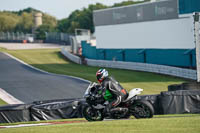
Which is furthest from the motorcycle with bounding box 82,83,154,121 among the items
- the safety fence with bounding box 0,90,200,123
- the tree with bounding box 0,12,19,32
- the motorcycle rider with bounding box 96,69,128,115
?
the tree with bounding box 0,12,19,32

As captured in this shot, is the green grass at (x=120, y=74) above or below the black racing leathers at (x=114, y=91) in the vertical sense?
below

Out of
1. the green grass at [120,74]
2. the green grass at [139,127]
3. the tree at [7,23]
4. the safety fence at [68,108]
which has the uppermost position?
the tree at [7,23]

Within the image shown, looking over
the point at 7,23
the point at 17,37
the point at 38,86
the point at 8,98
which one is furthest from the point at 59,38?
the point at 7,23

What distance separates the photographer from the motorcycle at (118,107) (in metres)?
12.5

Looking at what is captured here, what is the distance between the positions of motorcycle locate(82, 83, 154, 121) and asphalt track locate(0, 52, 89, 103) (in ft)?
37.5

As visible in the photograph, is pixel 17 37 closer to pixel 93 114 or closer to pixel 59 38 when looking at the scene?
pixel 59 38

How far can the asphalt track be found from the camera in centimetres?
2580

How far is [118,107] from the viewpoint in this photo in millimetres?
12867

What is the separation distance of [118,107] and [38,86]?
57.7 ft

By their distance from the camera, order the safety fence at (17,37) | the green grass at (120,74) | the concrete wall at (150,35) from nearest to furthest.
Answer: the green grass at (120,74) → the concrete wall at (150,35) → the safety fence at (17,37)

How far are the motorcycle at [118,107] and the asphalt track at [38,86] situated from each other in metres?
11.4

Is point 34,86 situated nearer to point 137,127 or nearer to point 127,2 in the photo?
point 137,127

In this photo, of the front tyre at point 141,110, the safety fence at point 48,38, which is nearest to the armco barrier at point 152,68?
the front tyre at point 141,110

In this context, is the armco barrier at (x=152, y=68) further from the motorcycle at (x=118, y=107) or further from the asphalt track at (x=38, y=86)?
the motorcycle at (x=118, y=107)
